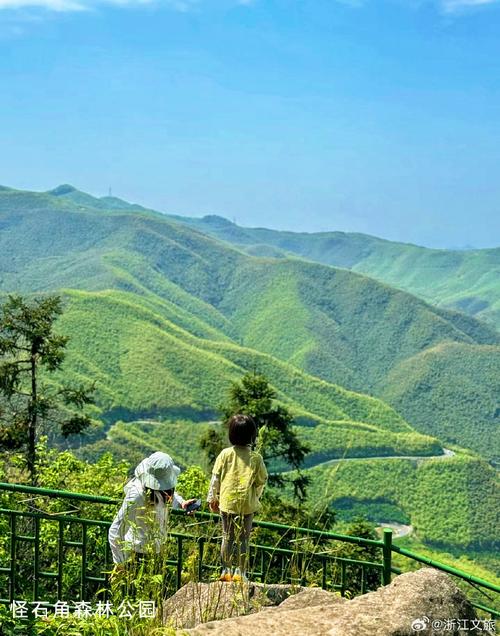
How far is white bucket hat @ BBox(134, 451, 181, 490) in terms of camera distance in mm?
5965

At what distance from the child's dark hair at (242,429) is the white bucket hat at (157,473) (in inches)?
28.9

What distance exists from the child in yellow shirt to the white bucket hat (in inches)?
28.4

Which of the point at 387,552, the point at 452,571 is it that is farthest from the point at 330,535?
the point at 452,571

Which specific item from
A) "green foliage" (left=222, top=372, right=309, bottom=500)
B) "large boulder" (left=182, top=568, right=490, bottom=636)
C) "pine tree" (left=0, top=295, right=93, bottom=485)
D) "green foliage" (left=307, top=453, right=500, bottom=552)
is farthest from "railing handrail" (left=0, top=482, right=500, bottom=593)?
"green foliage" (left=307, top=453, right=500, bottom=552)

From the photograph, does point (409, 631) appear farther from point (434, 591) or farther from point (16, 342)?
point (16, 342)

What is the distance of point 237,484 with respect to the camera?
668cm

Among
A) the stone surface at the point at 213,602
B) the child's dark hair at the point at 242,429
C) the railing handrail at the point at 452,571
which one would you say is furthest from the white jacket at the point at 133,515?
the railing handrail at the point at 452,571

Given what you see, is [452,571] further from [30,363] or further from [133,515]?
[30,363]

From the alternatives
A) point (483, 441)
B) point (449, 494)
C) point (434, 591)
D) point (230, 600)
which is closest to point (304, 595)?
point (230, 600)

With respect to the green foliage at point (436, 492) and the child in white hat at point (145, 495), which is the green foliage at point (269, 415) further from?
the green foliage at point (436, 492)

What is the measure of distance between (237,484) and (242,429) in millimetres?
513

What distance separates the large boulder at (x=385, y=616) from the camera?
15.4 ft

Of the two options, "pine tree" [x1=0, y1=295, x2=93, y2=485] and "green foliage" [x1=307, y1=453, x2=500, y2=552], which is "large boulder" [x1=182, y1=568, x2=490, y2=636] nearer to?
"pine tree" [x1=0, y1=295, x2=93, y2=485]

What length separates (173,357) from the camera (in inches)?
5851
